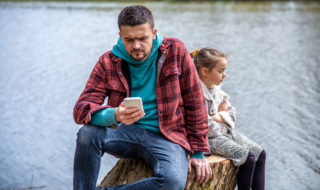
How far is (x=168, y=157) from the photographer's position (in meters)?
2.36

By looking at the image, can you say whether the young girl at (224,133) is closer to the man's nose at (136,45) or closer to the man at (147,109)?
the man at (147,109)

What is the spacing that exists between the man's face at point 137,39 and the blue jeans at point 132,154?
1.50 ft

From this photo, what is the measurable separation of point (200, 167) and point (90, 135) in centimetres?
71

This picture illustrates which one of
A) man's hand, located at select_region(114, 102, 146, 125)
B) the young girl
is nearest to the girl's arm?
the young girl

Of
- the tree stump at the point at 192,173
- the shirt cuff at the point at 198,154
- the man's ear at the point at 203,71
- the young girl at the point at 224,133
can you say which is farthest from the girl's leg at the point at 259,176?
the man's ear at the point at 203,71

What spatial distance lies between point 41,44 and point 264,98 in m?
6.27

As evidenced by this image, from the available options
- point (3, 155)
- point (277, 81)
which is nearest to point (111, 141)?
point (3, 155)

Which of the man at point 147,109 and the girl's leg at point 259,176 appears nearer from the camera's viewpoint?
the man at point 147,109

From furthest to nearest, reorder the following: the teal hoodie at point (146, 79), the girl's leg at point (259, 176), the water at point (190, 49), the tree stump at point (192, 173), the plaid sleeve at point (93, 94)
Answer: the water at point (190, 49)
the girl's leg at point (259, 176)
the tree stump at point (192, 173)
the teal hoodie at point (146, 79)
the plaid sleeve at point (93, 94)

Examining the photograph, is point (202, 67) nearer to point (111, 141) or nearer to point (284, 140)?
point (111, 141)

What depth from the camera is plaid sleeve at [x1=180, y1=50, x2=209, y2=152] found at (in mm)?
2508

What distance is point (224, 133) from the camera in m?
2.82

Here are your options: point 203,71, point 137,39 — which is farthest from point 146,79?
point 203,71

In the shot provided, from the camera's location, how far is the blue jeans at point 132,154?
2264 mm
